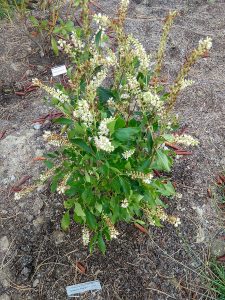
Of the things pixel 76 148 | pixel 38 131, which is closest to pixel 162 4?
pixel 38 131

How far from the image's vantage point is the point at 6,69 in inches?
154

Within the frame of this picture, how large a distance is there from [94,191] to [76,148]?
0.30 meters

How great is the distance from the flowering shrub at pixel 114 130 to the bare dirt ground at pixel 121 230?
32 cm

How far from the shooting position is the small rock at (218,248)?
98.6 inches

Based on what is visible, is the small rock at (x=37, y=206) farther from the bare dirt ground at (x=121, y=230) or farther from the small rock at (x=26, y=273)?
the small rock at (x=26, y=273)

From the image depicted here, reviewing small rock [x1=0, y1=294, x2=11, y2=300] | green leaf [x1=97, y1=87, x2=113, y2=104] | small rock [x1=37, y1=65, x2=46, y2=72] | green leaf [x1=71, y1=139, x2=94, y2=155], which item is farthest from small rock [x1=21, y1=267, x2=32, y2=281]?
small rock [x1=37, y1=65, x2=46, y2=72]

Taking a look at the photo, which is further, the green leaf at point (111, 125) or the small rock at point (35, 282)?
the small rock at point (35, 282)

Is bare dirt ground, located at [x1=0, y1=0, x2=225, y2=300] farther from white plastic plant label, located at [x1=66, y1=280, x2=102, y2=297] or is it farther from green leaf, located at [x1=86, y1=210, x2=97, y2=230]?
green leaf, located at [x1=86, y1=210, x2=97, y2=230]

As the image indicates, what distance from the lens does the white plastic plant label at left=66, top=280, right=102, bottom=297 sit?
2381 mm

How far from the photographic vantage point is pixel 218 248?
2525 mm

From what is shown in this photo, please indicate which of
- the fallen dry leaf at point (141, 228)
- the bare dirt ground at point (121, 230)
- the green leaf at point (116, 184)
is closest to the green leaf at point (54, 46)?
the bare dirt ground at point (121, 230)

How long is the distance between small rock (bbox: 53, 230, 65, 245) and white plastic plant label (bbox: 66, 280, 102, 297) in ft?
1.10

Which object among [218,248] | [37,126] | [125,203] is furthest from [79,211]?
[37,126]

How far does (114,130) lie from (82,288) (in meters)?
1.18
